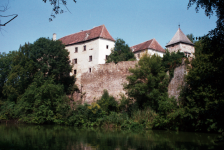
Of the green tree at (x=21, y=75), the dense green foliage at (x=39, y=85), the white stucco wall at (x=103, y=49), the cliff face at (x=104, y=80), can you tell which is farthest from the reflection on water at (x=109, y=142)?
the white stucco wall at (x=103, y=49)

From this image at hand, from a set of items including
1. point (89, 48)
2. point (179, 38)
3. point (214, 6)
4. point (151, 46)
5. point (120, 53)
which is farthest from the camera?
point (179, 38)

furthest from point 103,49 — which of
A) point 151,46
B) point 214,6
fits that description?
point 214,6

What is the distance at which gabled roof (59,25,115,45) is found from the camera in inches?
1389

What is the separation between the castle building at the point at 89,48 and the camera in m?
34.2

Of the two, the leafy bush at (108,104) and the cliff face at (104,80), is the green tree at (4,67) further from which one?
the leafy bush at (108,104)

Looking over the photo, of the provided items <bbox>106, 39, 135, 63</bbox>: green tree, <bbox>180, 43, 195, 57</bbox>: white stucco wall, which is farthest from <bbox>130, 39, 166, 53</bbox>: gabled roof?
<bbox>106, 39, 135, 63</bbox>: green tree

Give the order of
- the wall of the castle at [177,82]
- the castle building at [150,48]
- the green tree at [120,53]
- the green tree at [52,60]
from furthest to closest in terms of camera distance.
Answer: the castle building at [150,48] < the green tree at [52,60] < the green tree at [120,53] < the wall of the castle at [177,82]

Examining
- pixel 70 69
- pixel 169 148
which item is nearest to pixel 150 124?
pixel 169 148

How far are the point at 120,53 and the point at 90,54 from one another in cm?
486

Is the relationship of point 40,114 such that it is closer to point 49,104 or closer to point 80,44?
point 49,104

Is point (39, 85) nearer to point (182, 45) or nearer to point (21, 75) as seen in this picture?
point (21, 75)

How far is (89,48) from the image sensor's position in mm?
35438

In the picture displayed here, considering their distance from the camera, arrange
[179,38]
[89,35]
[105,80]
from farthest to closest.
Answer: [89,35] → [179,38] → [105,80]

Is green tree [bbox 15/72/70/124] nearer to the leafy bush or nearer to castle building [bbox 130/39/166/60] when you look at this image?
the leafy bush
